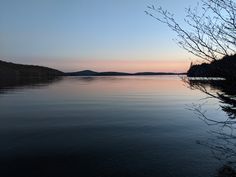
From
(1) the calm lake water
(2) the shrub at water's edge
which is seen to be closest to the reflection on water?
(1) the calm lake water

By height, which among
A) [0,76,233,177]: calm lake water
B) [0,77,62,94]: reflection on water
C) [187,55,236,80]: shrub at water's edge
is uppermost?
[187,55,236,80]: shrub at water's edge

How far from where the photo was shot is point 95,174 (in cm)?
1230

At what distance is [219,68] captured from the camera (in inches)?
300

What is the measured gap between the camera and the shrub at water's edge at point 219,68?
740 cm

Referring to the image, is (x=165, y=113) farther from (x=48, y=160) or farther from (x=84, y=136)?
(x=48, y=160)

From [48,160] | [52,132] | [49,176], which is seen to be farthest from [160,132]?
[49,176]

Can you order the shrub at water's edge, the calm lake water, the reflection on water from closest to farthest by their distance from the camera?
the shrub at water's edge
the calm lake water
the reflection on water

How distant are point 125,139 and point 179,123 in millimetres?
7092

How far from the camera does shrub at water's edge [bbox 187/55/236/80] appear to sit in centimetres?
A: 740

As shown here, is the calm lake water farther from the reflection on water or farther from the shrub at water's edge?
the reflection on water

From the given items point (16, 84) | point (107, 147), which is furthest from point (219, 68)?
point (16, 84)

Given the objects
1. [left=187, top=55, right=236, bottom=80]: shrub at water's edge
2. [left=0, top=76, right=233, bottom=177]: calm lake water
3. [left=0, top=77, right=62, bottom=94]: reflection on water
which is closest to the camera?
[left=187, top=55, right=236, bottom=80]: shrub at water's edge

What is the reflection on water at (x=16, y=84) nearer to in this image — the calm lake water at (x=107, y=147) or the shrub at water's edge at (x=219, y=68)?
the calm lake water at (x=107, y=147)

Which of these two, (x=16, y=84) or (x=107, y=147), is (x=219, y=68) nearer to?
(x=107, y=147)
